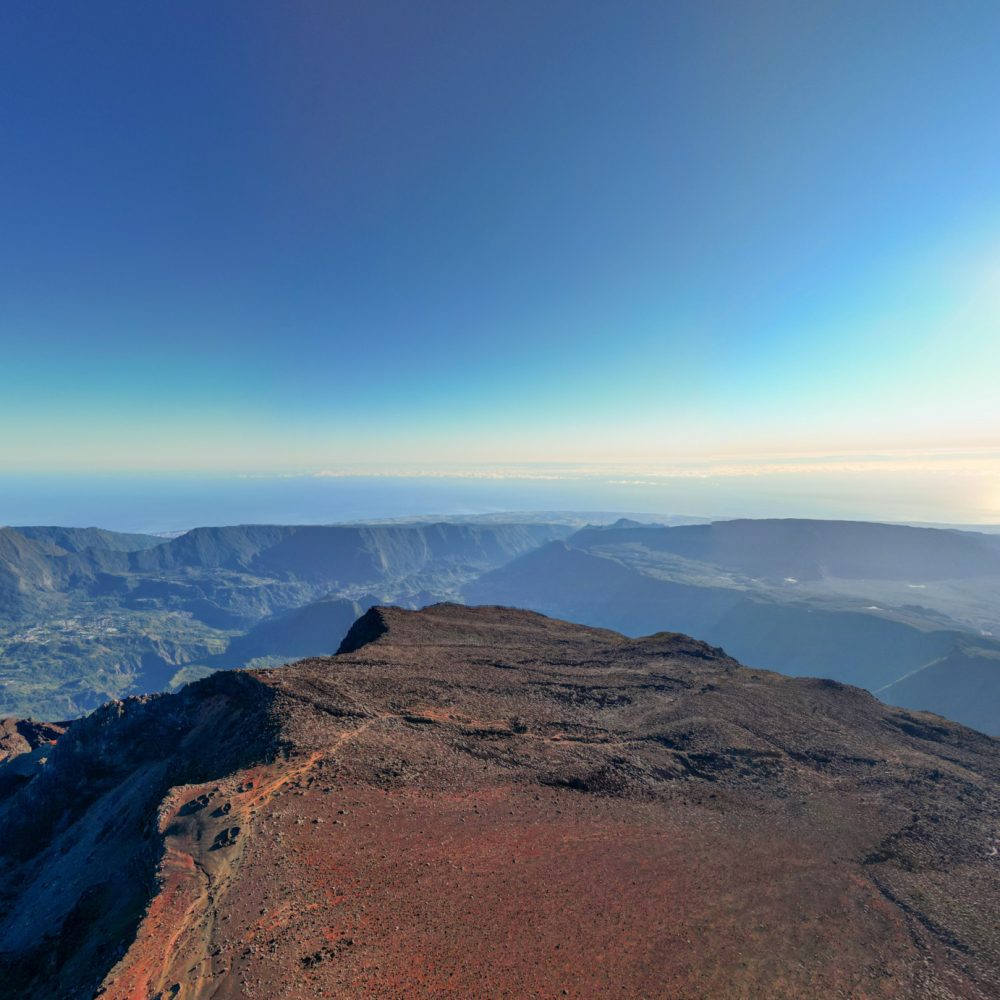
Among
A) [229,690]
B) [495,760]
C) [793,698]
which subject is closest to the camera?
[495,760]

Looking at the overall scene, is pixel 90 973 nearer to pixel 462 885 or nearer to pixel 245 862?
pixel 245 862

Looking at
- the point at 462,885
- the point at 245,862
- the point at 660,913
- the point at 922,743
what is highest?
the point at 245,862

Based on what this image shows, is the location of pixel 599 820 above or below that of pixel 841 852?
above

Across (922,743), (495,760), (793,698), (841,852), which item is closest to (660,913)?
(495,760)

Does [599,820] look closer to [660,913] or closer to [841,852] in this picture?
[660,913]

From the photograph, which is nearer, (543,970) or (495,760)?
(543,970)

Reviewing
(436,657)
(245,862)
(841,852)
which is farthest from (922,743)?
(245,862)

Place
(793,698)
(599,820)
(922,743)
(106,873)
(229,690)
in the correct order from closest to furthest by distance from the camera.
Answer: (106,873) → (599,820) → (229,690) → (922,743) → (793,698)
